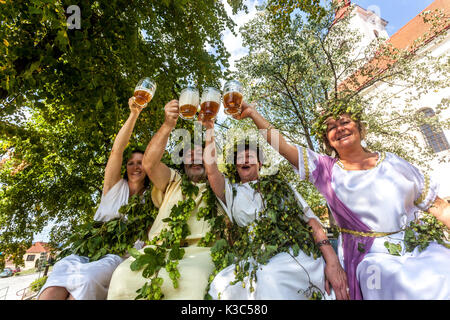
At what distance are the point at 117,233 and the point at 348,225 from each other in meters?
2.10

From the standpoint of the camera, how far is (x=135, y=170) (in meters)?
2.54

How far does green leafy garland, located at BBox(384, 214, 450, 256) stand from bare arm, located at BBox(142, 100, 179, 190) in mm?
1981

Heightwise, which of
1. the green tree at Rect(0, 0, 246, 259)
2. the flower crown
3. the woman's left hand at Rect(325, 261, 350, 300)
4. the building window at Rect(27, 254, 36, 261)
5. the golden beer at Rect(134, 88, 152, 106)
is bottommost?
the building window at Rect(27, 254, 36, 261)

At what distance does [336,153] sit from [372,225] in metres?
0.77

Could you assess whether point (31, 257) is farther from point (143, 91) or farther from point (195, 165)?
point (143, 91)

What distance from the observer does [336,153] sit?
2191mm

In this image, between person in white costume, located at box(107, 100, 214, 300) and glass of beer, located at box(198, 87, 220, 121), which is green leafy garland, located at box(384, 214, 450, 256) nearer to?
person in white costume, located at box(107, 100, 214, 300)

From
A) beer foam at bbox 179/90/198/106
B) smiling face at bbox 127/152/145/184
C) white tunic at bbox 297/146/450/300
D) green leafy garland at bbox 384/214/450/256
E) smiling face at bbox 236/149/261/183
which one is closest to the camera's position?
white tunic at bbox 297/146/450/300

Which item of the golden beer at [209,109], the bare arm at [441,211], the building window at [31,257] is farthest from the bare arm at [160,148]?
the building window at [31,257]

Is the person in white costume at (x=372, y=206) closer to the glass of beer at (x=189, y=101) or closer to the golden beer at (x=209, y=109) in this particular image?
the golden beer at (x=209, y=109)

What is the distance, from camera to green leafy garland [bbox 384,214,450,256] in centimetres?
151

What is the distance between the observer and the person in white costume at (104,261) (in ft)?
5.20

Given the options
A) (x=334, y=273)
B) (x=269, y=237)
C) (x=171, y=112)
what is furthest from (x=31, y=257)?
(x=334, y=273)

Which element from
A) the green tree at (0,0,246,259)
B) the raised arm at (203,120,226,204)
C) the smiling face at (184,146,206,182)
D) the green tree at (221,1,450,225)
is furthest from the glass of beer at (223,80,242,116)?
the green tree at (221,1,450,225)
